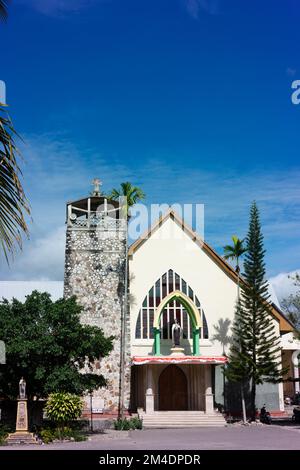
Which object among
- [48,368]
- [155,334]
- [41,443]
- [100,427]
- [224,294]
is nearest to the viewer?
[41,443]

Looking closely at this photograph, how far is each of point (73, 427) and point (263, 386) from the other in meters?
11.7

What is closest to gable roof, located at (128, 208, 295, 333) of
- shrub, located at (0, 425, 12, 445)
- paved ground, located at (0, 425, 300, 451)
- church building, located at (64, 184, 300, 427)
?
church building, located at (64, 184, 300, 427)

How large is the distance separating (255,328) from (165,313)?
4563mm

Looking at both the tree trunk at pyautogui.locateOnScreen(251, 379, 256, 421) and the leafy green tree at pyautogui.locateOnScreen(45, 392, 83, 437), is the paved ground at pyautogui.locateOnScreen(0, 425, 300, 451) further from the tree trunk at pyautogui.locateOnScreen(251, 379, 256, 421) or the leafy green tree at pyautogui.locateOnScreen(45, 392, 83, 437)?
the tree trunk at pyautogui.locateOnScreen(251, 379, 256, 421)

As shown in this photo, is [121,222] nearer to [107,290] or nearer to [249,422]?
[107,290]

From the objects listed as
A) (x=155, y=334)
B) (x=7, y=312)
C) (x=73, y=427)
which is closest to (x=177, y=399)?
(x=155, y=334)

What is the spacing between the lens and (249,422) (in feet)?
90.8

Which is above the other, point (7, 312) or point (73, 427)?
point (7, 312)

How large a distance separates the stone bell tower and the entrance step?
6.32 feet

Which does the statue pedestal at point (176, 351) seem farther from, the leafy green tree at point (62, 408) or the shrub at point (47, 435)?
the shrub at point (47, 435)

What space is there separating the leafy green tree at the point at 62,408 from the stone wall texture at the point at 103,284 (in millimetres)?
7020

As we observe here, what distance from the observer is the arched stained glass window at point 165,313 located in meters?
29.4

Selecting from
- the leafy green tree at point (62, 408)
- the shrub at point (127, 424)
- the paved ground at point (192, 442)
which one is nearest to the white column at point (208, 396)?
the shrub at point (127, 424)

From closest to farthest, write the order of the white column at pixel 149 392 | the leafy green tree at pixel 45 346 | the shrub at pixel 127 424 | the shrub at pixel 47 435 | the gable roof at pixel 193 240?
the shrub at pixel 47 435 → the leafy green tree at pixel 45 346 → the shrub at pixel 127 424 → the white column at pixel 149 392 → the gable roof at pixel 193 240
